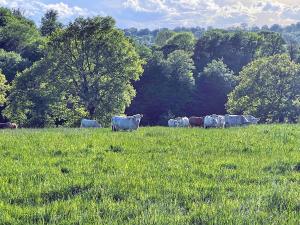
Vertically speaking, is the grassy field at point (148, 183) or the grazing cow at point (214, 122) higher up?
the grassy field at point (148, 183)

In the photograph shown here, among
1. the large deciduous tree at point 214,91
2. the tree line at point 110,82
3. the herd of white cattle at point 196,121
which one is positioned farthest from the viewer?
the large deciduous tree at point 214,91

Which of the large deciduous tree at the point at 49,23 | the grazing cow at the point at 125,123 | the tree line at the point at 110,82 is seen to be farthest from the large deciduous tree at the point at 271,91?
the large deciduous tree at the point at 49,23

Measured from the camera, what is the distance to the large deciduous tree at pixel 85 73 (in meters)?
55.3

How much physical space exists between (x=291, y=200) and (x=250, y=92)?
6138 cm

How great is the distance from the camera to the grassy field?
7676 mm

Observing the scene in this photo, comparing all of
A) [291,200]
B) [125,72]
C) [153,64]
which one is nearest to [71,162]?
[291,200]

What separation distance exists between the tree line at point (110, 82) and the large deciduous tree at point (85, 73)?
117 millimetres

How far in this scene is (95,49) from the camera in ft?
187

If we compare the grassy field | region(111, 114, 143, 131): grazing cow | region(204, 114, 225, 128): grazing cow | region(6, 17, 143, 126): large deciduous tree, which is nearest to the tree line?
region(6, 17, 143, 126): large deciduous tree

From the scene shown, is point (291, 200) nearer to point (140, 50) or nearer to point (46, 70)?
point (46, 70)

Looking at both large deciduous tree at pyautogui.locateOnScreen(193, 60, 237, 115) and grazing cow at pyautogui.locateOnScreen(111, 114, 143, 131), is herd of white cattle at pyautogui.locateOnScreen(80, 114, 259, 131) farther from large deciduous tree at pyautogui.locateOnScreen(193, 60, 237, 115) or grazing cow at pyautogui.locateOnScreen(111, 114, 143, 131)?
large deciduous tree at pyautogui.locateOnScreen(193, 60, 237, 115)

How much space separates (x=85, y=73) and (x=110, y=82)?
3.46 m

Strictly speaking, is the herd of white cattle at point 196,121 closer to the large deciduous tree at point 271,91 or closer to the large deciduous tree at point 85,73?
the large deciduous tree at point 85,73

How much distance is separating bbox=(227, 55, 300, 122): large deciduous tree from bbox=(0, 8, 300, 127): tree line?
142 mm
